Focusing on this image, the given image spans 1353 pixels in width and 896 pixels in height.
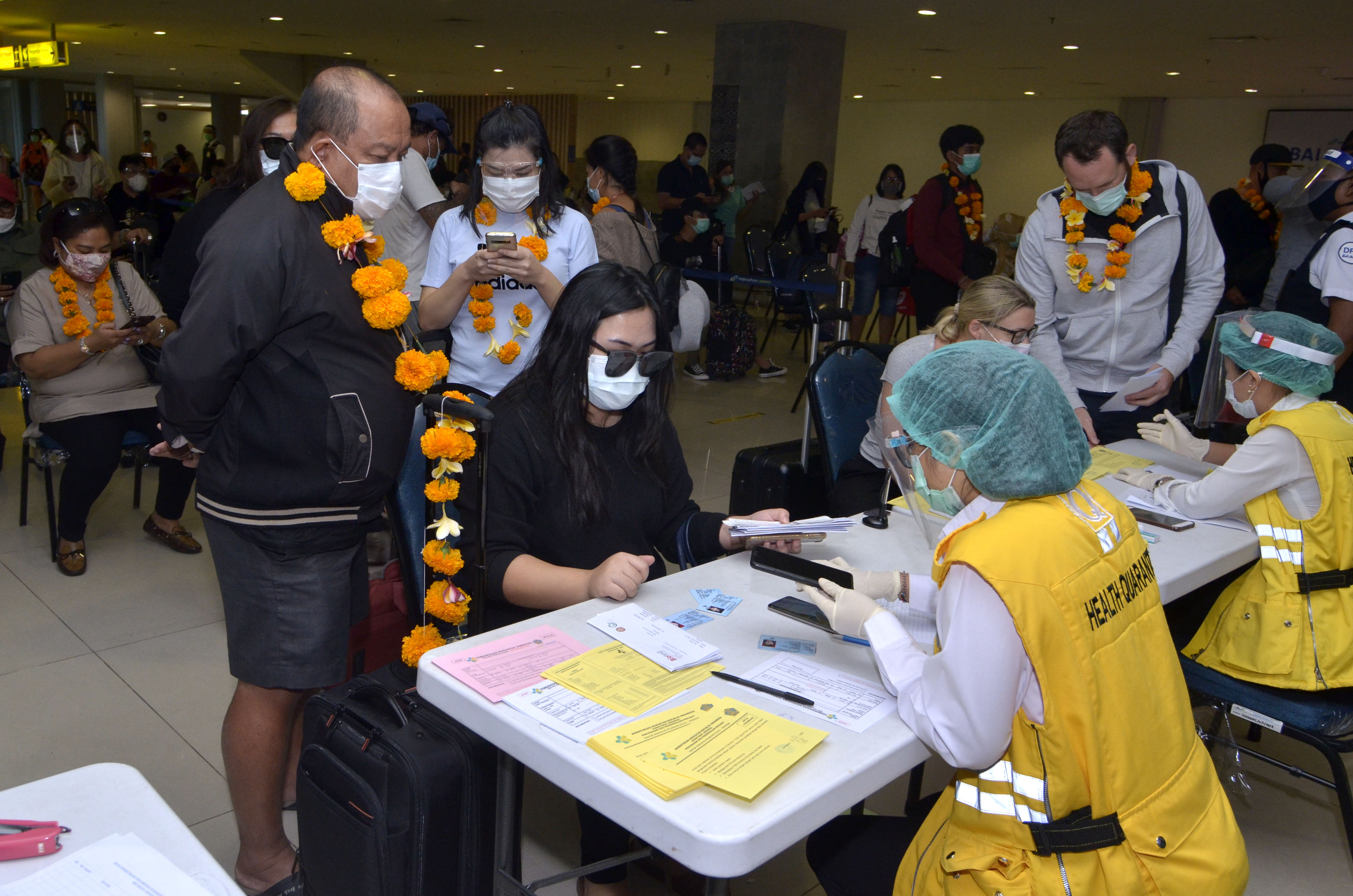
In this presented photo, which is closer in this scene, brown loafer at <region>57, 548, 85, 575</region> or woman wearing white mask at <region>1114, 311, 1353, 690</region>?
woman wearing white mask at <region>1114, 311, 1353, 690</region>

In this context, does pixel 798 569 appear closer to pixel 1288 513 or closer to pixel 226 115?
pixel 1288 513

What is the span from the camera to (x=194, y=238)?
312cm

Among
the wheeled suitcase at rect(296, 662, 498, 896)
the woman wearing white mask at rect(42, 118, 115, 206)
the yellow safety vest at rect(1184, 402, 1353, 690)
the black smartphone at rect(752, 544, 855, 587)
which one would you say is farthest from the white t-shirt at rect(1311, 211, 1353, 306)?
the woman wearing white mask at rect(42, 118, 115, 206)

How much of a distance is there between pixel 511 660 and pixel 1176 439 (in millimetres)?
2073

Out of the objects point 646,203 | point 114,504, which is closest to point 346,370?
point 114,504

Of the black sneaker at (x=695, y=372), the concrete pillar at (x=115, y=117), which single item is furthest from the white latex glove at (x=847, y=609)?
the concrete pillar at (x=115, y=117)

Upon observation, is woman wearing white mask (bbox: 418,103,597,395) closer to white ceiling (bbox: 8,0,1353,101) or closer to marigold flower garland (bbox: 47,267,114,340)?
marigold flower garland (bbox: 47,267,114,340)

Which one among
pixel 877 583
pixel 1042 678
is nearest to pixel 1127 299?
pixel 877 583

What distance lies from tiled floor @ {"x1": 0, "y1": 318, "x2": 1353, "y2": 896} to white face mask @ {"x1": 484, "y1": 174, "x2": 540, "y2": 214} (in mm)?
1573

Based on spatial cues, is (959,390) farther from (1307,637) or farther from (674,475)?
(1307,637)

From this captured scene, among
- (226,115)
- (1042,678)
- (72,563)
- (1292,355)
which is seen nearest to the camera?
(1042,678)

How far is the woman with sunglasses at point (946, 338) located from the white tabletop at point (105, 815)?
1822 mm

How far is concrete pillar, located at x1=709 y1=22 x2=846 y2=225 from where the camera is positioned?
31.4 ft

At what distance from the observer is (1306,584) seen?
2.17 m
